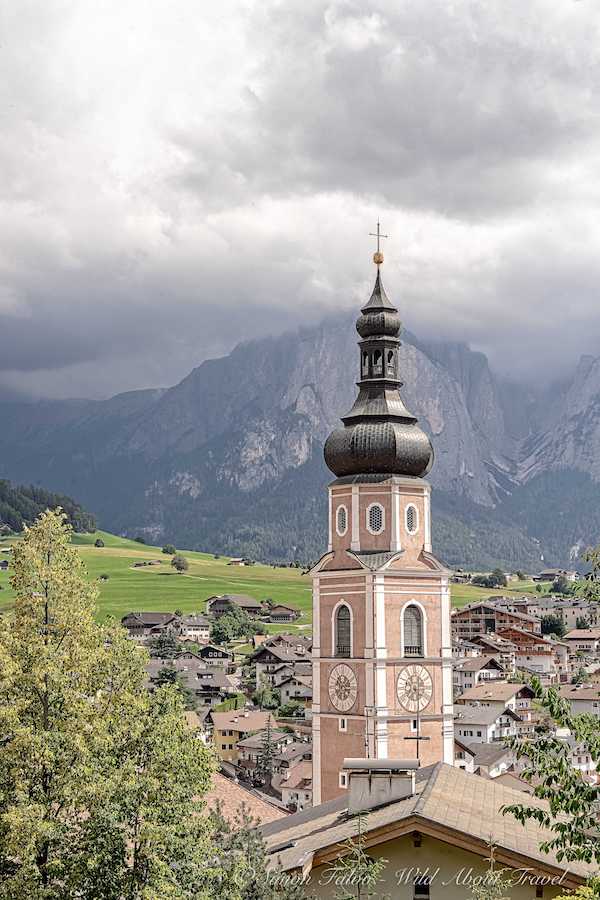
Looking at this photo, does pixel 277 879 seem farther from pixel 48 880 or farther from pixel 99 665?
pixel 99 665

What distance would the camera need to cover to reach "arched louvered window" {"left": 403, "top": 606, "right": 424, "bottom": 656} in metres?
52.3

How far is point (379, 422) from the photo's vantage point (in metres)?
53.9

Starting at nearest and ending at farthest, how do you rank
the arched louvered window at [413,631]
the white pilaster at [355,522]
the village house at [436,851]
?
the village house at [436,851] < the arched louvered window at [413,631] < the white pilaster at [355,522]

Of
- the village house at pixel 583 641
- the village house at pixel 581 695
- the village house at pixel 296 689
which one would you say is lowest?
the village house at pixel 581 695

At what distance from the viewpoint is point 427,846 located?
24.5m

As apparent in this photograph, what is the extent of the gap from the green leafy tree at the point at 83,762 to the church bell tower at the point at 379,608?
26643 mm

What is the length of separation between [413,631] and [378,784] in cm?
2439

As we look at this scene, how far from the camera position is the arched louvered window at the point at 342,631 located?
2064 inches

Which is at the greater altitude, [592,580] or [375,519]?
[375,519]

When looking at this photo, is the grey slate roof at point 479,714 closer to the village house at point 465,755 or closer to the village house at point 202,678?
the village house at point 465,755

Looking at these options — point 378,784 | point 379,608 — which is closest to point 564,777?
point 378,784

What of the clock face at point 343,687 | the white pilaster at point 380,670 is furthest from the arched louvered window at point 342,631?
the white pilaster at point 380,670

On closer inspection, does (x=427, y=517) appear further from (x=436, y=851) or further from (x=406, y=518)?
(x=436, y=851)

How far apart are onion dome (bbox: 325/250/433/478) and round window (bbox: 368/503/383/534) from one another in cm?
138
